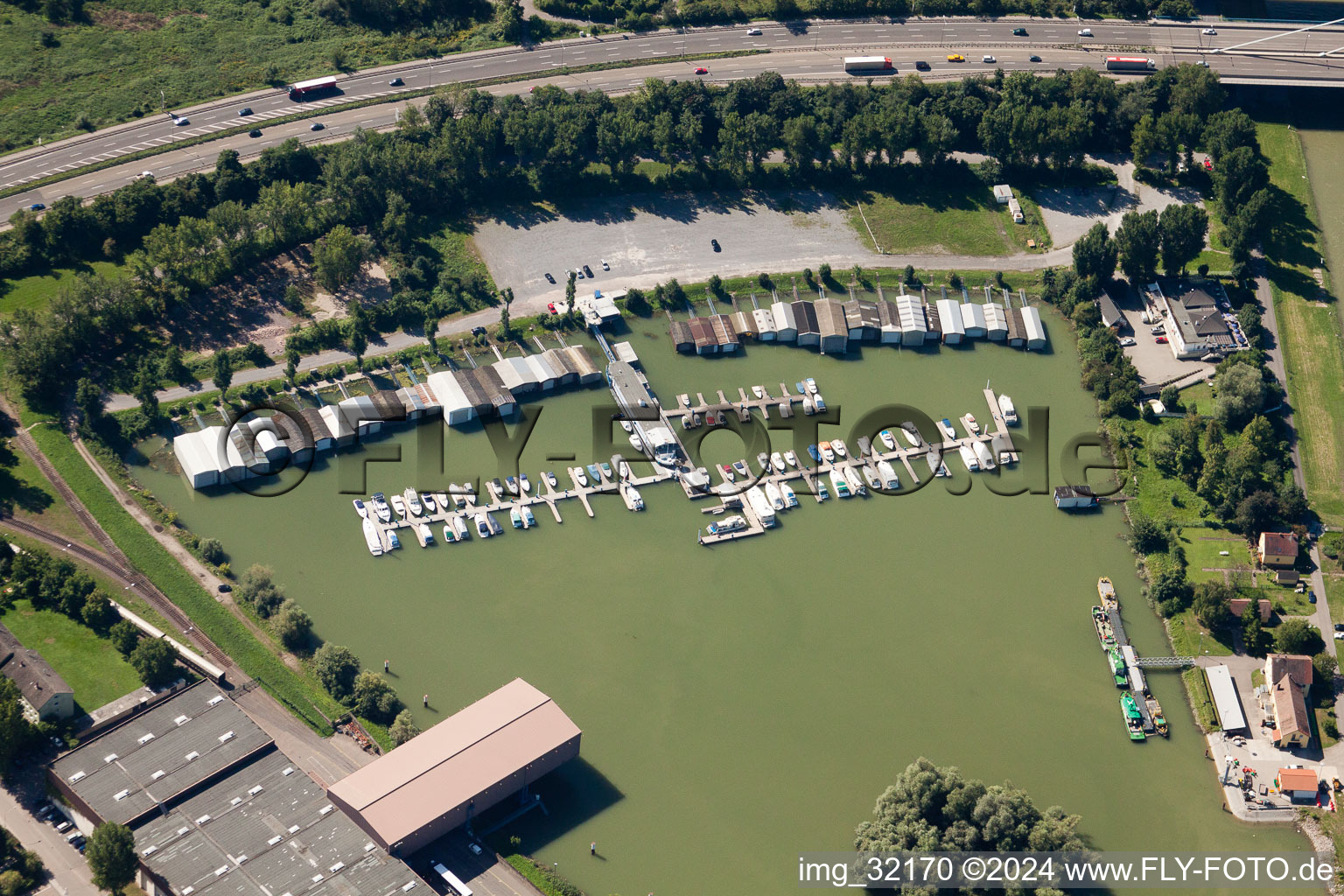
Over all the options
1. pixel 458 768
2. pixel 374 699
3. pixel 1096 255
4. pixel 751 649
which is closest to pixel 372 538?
pixel 374 699

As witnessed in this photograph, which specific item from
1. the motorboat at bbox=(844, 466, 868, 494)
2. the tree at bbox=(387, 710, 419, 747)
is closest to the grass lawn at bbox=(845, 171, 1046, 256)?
the motorboat at bbox=(844, 466, 868, 494)

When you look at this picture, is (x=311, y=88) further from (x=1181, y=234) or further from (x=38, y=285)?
(x=1181, y=234)

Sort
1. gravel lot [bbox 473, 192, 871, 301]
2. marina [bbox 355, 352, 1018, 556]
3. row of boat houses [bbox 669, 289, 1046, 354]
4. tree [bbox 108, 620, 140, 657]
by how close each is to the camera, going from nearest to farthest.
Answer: tree [bbox 108, 620, 140, 657] < marina [bbox 355, 352, 1018, 556] < row of boat houses [bbox 669, 289, 1046, 354] < gravel lot [bbox 473, 192, 871, 301]

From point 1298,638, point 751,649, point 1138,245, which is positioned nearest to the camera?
point 1298,638

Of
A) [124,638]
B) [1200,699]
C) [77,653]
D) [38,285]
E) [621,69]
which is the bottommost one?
[1200,699]

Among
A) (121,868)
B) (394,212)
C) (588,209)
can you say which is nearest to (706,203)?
(588,209)

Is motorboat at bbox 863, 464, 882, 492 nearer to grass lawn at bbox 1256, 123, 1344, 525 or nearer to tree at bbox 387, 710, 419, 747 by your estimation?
grass lawn at bbox 1256, 123, 1344, 525

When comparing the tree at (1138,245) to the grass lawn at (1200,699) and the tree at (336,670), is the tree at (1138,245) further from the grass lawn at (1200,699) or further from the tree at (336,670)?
the tree at (336,670)
